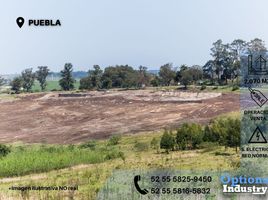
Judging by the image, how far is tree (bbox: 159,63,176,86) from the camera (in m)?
82.6

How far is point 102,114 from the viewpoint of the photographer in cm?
4672

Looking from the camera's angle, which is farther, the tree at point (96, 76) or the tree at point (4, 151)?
the tree at point (96, 76)

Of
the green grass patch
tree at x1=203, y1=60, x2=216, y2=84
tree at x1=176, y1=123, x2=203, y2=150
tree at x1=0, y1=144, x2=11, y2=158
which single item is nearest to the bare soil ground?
the green grass patch

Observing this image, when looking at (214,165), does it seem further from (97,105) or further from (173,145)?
(97,105)

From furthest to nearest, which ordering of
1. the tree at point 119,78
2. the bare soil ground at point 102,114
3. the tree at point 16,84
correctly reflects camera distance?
1. the tree at point 16,84
2. the tree at point 119,78
3. the bare soil ground at point 102,114

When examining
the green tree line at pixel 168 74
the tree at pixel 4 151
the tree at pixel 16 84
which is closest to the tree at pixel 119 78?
the green tree line at pixel 168 74

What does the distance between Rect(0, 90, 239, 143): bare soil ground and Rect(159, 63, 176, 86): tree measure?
754 inches

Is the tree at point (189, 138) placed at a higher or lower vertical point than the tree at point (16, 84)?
lower

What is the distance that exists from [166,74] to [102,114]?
38.2m

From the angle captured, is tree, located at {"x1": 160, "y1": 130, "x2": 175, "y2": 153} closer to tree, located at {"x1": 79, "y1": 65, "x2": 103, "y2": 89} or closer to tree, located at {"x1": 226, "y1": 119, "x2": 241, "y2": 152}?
tree, located at {"x1": 226, "y1": 119, "x2": 241, "y2": 152}

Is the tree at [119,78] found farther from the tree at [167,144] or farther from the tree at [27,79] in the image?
the tree at [167,144]

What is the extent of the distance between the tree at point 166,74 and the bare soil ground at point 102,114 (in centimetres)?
1915

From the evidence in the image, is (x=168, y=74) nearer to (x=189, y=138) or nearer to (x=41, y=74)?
(x=41, y=74)

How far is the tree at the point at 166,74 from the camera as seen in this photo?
82.6m
